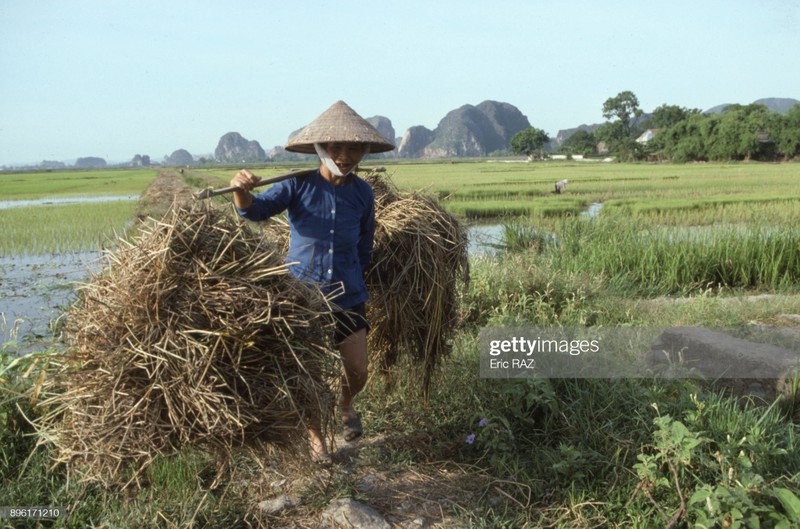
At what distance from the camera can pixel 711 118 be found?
42281mm

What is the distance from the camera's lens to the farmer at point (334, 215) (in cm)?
237

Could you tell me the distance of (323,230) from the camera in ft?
7.83

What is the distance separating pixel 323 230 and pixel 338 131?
40 centimetres

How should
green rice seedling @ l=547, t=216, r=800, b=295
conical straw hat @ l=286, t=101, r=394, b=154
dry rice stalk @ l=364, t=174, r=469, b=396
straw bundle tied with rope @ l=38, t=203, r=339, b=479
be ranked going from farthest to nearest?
green rice seedling @ l=547, t=216, r=800, b=295
dry rice stalk @ l=364, t=174, r=469, b=396
conical straw hat @ l=286, t=101, r=394, b=154
straw bundle tied with rope @ l=38, t=203, r=339, b=479

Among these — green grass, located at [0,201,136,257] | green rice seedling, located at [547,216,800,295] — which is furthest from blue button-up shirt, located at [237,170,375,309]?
green grass, located at [0,201,136,257]

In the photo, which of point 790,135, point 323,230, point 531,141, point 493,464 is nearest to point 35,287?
point 323,230

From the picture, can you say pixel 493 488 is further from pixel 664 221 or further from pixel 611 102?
pixel 611 102

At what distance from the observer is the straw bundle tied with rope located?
1.72m

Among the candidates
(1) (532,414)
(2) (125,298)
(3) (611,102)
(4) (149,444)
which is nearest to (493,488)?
(1) (532,414)

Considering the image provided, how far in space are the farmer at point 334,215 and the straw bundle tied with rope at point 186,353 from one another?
0.41 m

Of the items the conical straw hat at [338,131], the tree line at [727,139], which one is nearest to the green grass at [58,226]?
the conical straw hat at [338,131]

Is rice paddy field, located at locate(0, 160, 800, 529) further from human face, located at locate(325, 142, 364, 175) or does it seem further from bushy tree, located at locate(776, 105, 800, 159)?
bushy tree, located at locate(776, 105, 800, 159)

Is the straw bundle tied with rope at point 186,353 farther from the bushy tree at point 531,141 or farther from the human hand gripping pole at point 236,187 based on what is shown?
the bushy tree at point 531,141

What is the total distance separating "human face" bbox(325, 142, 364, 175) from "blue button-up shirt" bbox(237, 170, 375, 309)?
8 centimetres
